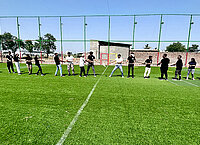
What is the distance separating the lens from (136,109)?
3.75 metres

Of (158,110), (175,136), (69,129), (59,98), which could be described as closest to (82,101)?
(59,98)

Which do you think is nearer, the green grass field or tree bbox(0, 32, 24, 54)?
the green grass field

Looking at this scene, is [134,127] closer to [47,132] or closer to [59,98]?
[47,132]

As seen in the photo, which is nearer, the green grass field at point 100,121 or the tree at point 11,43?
the green grass field at point 100,121

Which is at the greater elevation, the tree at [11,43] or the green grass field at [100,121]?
the tree at [11,43]

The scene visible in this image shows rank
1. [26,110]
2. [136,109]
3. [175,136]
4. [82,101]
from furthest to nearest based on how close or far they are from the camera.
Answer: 1. [82,101]
2. [136,109]
3. [26,110]
4. [175,136]

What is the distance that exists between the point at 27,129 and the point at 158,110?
11.9 feet

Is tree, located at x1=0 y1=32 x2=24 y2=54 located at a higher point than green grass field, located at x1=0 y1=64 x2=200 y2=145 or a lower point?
higher

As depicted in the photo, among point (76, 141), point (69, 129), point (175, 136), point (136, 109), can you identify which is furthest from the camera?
point (136, 109)

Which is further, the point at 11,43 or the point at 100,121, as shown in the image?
the point at 11,43

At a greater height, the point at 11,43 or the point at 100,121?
the point at 11,43

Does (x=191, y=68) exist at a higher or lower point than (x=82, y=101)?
higher

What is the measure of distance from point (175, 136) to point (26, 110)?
3.90 meters

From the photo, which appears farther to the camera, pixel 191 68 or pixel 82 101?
pixel 191 68
